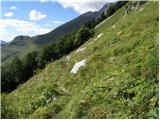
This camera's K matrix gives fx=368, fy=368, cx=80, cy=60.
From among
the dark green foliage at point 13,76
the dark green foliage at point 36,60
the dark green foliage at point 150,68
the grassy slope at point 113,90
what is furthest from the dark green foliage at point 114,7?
the dark green foliage at point 150,68

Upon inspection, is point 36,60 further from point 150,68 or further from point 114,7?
point 150,68

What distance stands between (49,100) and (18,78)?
6425cm

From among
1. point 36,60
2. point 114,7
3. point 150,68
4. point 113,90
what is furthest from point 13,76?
point 150,68

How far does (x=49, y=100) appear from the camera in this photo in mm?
17922

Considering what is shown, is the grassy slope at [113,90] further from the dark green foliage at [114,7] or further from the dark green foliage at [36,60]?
the dark green foliage at [114,7]

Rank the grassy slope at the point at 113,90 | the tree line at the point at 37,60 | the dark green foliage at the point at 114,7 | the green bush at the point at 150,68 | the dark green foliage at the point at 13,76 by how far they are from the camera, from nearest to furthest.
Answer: the grassy slope at the point at 113,90 → the green bush at the point at 150,68 → the dark green foliage at the point at 13,76 → the tree line at the point at 37,60 → the dark green foliage at the point at 114,7

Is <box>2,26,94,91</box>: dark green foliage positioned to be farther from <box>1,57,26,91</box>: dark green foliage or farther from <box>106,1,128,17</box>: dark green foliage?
<box>106,1,128,17</box>: dark green foliage

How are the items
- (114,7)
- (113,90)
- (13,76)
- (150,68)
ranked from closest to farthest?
(150,68) < (113,90) < (13,76) < (114,7)

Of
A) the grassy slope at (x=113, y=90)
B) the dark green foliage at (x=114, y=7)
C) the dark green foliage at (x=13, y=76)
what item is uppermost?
the dark green foliage at (x=114, y=7)

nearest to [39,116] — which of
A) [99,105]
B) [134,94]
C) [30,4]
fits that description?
[99,105]

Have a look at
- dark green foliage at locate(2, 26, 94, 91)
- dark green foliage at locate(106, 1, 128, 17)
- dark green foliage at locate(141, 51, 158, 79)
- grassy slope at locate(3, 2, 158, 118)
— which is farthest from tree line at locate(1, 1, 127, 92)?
dark green foliage at locate(141, 51, 158, 79)

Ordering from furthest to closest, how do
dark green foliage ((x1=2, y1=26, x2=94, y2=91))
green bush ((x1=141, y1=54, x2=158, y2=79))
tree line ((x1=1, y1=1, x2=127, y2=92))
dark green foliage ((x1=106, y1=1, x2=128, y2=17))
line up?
1. dark green foliage ((x1=106, y1=1, x2=128, y2=17))
2. tree line ((x1=1, y1=1, x2=127, y2=92))
3. dark green foliage ((x1=2, y1=26, x2=94, y2=91))
4. green bush ((x1=141, y1=54, x2=158, y2=79))

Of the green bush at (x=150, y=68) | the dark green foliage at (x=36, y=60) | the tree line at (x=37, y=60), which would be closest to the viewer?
the green bush at (x=150, y=68)

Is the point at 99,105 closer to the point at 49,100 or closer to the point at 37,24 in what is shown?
the point at 37,24
